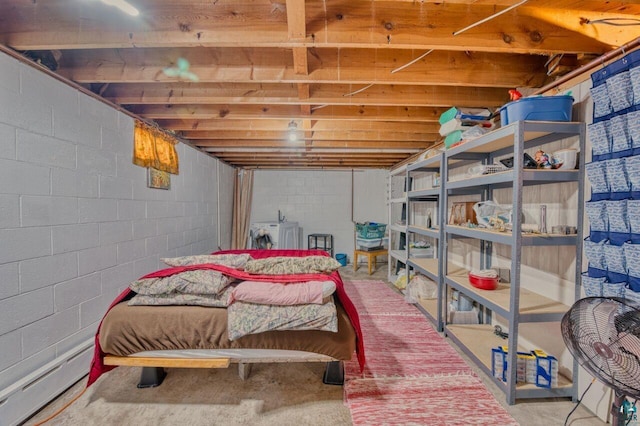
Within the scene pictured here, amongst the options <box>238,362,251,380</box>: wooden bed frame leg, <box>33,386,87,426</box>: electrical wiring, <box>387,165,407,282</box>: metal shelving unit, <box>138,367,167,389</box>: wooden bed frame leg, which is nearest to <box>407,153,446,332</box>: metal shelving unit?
<box>387,165,407,282</box>: metal shelving unit

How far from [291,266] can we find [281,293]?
0.44 meters

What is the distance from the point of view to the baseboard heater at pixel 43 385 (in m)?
1.49

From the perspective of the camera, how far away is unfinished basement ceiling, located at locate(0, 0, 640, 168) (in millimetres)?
1544

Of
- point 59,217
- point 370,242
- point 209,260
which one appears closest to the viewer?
point 59,217

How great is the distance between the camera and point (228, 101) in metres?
2.31

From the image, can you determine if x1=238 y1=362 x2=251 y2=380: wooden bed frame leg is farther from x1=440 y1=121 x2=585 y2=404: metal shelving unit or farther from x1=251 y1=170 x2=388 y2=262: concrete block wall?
x1=251 y1=170 x2=388 y2=262: concrete block wall

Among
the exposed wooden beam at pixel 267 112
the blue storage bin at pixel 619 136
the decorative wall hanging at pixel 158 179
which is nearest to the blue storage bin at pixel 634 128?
the blue storage bin at pixel 619 136

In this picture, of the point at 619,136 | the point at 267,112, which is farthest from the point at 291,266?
the point at 619,136

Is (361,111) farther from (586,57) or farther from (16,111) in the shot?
(16,111)

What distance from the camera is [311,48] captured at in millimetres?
1930

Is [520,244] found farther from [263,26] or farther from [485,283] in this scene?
[263,26]

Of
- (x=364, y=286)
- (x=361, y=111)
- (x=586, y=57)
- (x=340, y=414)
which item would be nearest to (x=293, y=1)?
(x=361, y=111)

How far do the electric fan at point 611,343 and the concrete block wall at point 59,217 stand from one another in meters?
2.87

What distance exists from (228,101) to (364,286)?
3.13 meters
